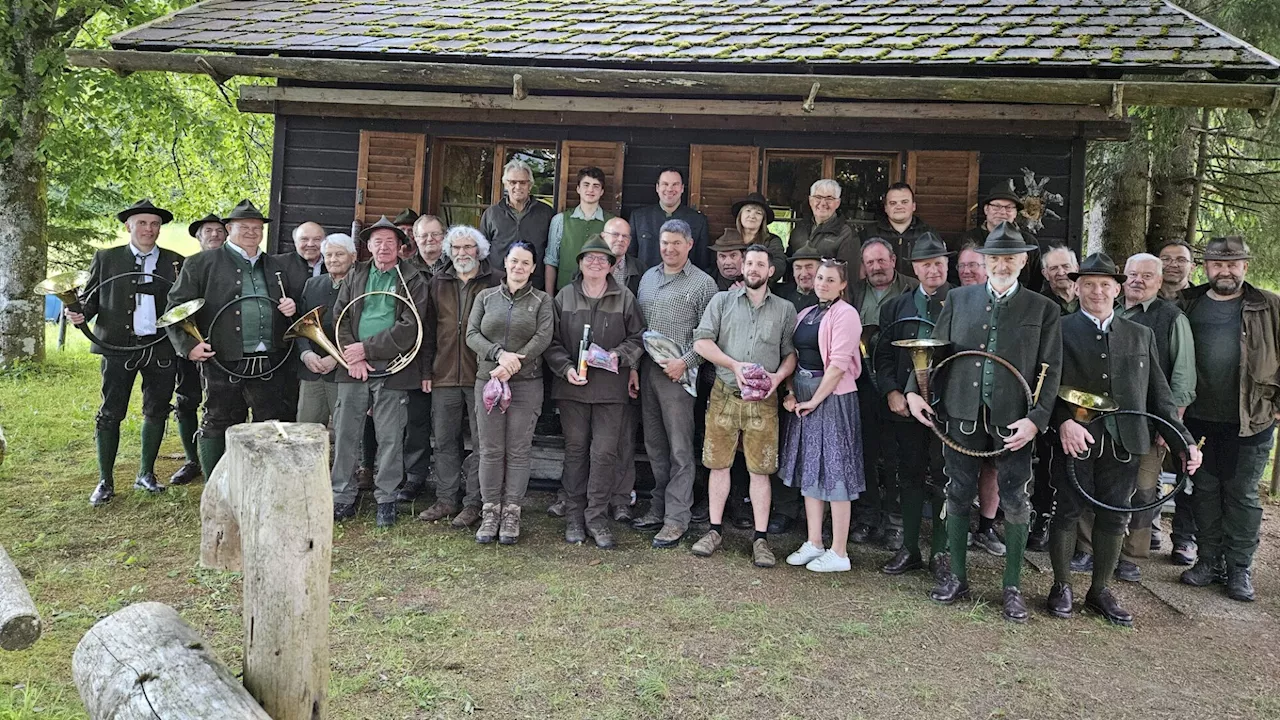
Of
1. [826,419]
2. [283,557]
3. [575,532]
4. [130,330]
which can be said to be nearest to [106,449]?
[130,330]

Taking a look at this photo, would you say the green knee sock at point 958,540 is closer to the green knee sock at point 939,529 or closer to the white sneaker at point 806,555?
the green knee sock at point 939,529

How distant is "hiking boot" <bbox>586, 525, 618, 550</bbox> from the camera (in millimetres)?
5408

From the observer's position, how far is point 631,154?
23.6ft

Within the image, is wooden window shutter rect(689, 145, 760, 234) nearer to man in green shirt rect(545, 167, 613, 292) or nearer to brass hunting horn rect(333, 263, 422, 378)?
man in green shirt rect(545, 167, 613, 292)

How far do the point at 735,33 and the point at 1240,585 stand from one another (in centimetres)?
519

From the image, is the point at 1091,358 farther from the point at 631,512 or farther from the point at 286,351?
the point at 286,351

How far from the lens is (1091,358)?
15.0 feet

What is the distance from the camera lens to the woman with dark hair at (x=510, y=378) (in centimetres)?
536

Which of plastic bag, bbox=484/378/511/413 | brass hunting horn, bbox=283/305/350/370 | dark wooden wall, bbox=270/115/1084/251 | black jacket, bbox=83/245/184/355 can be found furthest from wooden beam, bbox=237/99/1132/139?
plastic bag, bbox=484/378/511/413

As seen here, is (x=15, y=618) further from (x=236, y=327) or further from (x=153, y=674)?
(x=236, y=327)

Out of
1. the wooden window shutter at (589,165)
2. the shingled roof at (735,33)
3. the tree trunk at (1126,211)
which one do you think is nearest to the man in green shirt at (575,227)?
the wooden window shutter at (589,165)

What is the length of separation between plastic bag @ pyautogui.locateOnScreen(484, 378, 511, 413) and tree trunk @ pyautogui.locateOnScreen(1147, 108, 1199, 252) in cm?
626

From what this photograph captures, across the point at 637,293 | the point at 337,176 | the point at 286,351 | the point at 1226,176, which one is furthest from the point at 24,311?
the point at 1226,176

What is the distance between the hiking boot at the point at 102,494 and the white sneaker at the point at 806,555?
4861 mm
